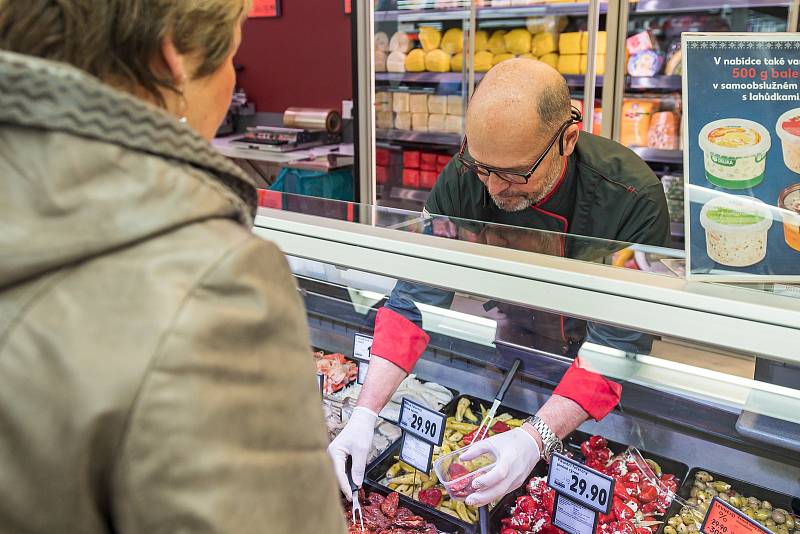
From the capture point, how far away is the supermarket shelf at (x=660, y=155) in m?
3.86

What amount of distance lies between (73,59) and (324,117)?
5376 mm

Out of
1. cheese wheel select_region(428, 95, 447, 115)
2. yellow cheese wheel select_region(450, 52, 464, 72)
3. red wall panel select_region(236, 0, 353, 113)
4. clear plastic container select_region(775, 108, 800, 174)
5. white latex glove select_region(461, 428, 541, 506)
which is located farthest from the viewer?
red wall panel select_region(236, 0, 353, 113)

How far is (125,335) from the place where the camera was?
0.53 meters

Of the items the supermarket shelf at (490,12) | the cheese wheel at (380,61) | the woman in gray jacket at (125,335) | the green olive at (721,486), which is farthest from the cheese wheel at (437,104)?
the woman in gray jacket at (125,335)

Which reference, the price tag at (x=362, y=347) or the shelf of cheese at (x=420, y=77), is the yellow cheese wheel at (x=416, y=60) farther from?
the price tag at (x=362, y=347)

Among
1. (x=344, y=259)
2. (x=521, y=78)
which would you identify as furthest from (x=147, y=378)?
(x=521, y=78)

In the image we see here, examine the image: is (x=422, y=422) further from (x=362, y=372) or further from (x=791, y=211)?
(x=791, y=211)

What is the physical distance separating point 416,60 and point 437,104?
0.32 metres

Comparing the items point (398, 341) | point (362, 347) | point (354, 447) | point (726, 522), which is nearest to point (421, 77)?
point (362, 347)

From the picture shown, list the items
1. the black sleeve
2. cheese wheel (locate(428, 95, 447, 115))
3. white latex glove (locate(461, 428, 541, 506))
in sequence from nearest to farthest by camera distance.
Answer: white latex glove (locate(461, 428, 541, 506)) < the black sleeve < cheese wheel (locate(428, 95, 447, 115))

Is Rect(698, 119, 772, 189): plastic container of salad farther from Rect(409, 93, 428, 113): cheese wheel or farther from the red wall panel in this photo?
the red wall panel

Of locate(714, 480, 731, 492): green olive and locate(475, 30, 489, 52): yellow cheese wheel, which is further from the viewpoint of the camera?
locate(475, 30, 489, 52): yellow cheese wheel

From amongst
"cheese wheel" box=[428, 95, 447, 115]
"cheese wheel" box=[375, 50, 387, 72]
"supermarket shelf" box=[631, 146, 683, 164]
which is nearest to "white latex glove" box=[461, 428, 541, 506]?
"supermarket shelf" box=[631, 146, 683, 164]

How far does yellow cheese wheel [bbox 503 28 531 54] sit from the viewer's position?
4.27 m
